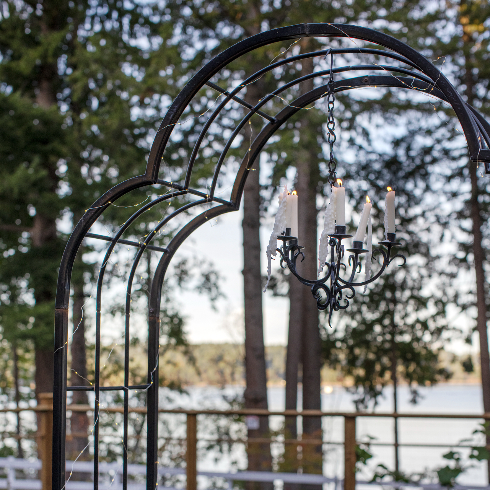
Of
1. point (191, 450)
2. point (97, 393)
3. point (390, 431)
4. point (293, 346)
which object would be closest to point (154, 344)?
point (97, 393)

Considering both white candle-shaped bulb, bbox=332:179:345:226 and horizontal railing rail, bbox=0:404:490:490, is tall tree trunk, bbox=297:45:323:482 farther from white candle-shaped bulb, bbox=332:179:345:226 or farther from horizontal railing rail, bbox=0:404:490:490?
white candle-shaped bulb, bbox=332:179:345:226

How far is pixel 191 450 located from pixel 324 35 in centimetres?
319

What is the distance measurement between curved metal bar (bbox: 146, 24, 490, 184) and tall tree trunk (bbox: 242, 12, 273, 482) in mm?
4569

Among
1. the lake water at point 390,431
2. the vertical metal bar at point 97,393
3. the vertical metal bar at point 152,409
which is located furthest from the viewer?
the lake water at point 390,431

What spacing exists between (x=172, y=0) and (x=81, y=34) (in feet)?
7.70

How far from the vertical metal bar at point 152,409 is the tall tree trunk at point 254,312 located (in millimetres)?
3712

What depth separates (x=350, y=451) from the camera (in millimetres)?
4043

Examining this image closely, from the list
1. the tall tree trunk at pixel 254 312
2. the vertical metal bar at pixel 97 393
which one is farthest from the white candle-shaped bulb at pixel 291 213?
the tall tree trunk at pixel 254 312

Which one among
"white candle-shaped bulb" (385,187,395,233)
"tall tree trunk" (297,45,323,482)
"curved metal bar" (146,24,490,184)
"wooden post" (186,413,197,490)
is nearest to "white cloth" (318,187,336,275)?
"white candle-shaped bulb" (385,187,395,233)

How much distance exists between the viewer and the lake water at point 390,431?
9.57m

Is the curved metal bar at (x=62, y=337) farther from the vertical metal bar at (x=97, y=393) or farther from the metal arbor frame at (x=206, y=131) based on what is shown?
the vertical metal bar at (x=97, y=393)

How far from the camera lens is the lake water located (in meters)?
9.57

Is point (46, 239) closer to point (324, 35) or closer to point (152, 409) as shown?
point (152, 409)

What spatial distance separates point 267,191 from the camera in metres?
9.57
